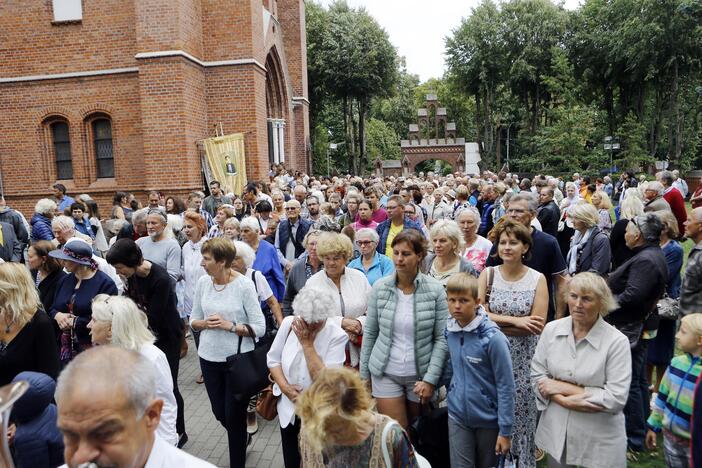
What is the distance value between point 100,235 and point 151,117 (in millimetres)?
6188

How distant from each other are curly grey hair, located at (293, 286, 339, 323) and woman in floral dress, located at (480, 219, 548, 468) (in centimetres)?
134

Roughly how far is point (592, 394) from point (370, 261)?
2.43 meters

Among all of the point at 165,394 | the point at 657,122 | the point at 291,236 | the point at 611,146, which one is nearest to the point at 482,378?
the point at 165,394

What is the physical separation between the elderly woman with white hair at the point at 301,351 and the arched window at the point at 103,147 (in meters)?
14.1

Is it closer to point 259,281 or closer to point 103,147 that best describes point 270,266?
point 259,281

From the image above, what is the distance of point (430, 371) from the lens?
Answer: 365cm

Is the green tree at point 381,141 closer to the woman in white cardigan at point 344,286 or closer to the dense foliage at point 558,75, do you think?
the dense foliage at point 558,75

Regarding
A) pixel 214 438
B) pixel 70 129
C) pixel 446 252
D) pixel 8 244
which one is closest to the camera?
pixel 446 252

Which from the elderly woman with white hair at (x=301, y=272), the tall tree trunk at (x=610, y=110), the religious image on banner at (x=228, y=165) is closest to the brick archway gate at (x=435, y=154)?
the tall tree trunk at (x=610, y=110)

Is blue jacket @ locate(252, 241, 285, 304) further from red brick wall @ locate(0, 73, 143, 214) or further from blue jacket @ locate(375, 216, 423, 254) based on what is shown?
red brick wall @ locate(0, 73, 143, 214)

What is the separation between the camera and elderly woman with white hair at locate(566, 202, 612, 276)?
5.73 metres

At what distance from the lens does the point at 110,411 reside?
152cm

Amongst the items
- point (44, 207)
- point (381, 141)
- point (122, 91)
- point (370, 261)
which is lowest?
point (370, 261)

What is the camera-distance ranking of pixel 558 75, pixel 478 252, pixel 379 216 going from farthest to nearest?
pixel 558 75 < pixel 379 216 < pixel 478 252
